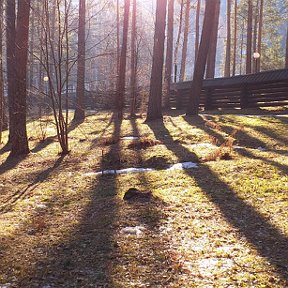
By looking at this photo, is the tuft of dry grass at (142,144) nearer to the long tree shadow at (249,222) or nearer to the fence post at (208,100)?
the long tree shadow at (249,222)

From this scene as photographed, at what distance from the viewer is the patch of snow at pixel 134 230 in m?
4.19

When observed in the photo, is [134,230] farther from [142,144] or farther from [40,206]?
[142,144]

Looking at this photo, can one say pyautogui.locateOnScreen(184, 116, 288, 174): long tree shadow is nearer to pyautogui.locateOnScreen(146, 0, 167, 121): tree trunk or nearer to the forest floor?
the forest floor

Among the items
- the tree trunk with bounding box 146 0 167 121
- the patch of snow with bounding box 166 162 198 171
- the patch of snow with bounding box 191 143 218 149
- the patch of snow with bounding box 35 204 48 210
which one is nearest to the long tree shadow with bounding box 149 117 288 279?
the patch of snow with bounding box 166 162 198 171

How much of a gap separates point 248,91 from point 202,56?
3.77 metres

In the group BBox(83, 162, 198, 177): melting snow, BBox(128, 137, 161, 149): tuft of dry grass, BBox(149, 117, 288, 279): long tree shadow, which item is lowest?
BBox(149, 117, 288, 279): long tree shadow

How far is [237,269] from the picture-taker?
3.21 meters

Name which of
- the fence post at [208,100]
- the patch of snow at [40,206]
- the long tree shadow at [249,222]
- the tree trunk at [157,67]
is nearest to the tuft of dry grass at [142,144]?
the long tree shadow at [249,222]

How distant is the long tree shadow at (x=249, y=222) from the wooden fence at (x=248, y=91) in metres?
11.1

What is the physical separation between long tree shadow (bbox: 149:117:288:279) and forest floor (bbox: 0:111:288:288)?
0.01 metres

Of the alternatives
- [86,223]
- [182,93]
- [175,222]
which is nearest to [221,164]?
[175,222]

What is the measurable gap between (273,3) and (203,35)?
33724mm

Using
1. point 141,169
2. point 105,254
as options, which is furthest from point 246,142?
point 105,254

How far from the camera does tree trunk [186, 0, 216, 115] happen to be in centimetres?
1490
